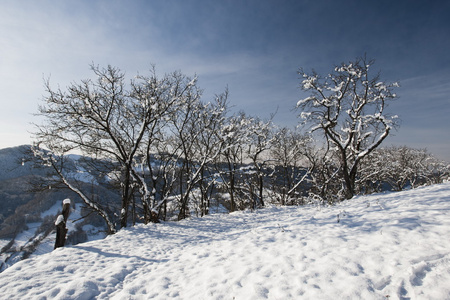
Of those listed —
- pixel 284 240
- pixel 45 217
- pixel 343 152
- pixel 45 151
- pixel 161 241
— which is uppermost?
pixel 45 151

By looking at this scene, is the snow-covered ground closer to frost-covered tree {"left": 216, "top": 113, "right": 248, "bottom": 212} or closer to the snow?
the snow

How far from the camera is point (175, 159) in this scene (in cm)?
1555

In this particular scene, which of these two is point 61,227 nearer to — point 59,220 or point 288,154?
point 59,220

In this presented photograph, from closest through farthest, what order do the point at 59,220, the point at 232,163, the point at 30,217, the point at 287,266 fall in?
the point at 287,266 < the point at 59,220 < the point at 232,163 < the point at 30,217

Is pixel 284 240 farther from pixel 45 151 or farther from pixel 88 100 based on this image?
pixel 45 151

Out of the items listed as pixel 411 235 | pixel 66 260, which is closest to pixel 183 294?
pixel 66 260

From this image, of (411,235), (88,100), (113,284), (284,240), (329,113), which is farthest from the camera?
(329,113)

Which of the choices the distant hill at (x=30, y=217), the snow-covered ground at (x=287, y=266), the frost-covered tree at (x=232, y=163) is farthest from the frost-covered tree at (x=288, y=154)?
the distant hill at (x=30, y=217)

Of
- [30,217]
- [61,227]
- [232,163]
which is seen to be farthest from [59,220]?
[30,217]

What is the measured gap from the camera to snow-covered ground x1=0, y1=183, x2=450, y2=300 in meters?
2.96

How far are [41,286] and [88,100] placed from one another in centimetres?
906

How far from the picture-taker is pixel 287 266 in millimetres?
3908

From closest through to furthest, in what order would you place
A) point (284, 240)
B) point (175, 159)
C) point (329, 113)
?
1. point (284, 240)
2. point (329, 113)
3. point (175, 159)

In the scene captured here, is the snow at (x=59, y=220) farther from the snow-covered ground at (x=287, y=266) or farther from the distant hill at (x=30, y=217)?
the distant hill at (x=30, y=217)
